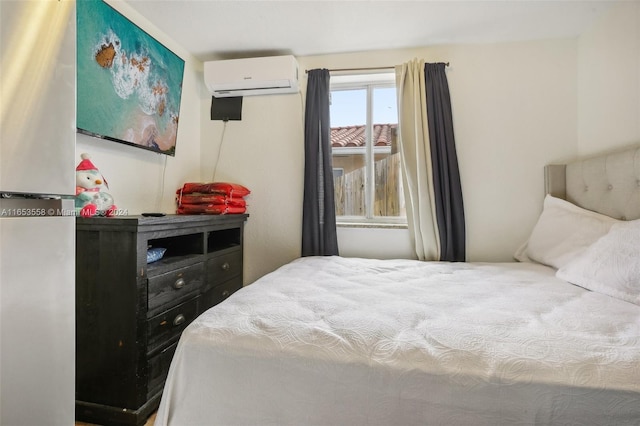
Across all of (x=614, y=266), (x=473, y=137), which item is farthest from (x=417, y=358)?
(x=473, y=137)

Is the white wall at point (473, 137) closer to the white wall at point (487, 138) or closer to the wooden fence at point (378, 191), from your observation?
the white wall at point (487, 138)

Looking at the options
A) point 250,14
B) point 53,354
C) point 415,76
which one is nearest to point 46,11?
point 53,354

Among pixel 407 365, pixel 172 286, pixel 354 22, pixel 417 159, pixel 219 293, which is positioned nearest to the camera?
pixel 407 365

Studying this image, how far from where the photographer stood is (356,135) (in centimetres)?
271

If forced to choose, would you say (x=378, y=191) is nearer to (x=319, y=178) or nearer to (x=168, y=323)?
(x=319, y=178)

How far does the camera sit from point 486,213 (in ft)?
7.84

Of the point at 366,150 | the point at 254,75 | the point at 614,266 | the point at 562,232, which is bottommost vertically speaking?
the point at 614,266

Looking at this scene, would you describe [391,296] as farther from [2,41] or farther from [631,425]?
[2,41]

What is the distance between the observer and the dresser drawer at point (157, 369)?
154 cm

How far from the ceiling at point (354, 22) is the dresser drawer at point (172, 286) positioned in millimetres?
1590

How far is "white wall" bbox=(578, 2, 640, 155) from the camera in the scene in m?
1.79

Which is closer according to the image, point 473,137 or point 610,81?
point 610,81

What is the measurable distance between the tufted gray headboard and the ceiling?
0.96 meters

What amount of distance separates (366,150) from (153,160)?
1.62 meters
